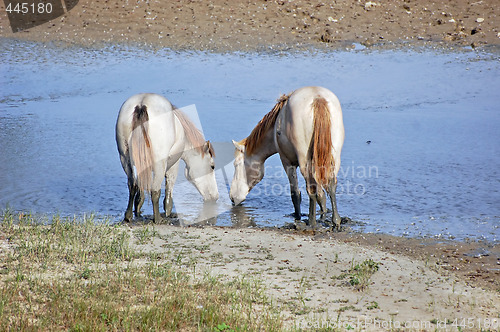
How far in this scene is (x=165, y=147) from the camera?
7.36m

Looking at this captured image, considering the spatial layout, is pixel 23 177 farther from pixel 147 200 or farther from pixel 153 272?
pixel 153 272

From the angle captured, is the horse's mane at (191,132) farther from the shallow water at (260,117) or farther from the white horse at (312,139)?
the white horse at (312,139)

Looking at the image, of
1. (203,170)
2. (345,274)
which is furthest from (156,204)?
(345,274)

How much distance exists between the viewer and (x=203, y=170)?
882 cm

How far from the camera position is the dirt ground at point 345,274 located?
4.81 metres

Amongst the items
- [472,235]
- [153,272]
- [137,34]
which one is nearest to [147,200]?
[153,272]

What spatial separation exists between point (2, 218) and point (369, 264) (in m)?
4.28

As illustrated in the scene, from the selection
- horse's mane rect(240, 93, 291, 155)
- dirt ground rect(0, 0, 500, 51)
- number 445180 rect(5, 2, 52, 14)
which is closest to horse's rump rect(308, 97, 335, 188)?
horse's mane rect(240, 93, 291, 155)

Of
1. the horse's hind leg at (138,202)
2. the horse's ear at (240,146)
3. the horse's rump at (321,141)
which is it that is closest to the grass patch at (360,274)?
the horse's rump at (321,141)

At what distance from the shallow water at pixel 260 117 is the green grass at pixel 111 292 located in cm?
152

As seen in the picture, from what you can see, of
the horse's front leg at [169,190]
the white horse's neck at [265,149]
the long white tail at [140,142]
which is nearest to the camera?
the long white tail at [140,142]

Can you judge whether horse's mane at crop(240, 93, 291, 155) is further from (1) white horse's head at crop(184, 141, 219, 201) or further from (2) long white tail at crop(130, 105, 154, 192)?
(2) long white tail at crop(130, 105, 154, 192)

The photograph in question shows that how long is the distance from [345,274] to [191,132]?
134 inches

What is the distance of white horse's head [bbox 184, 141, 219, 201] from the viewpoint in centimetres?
873
